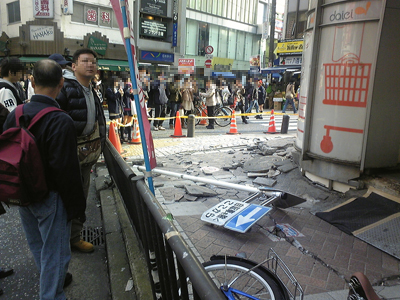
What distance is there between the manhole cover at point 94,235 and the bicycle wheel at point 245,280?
7.23ft

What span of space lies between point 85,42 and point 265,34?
24.0 m

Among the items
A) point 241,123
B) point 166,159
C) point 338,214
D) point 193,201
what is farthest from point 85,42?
point 338,214

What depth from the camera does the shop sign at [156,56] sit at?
30.2m

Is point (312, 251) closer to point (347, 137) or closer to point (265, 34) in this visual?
point (347, 137)

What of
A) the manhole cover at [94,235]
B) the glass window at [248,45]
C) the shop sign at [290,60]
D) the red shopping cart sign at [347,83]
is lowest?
the manhole cover at [94,235]

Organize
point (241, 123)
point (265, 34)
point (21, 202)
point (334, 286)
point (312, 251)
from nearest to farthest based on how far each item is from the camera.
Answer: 1. point (21, 202)
2. point (334, 286)
3. point (312, 251)
4. point (241, 123)
5. point (265, 34)

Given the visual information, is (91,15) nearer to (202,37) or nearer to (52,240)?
(202,37)

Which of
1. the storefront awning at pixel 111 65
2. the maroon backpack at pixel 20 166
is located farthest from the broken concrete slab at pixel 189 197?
the storefront awning at pixel 111 65

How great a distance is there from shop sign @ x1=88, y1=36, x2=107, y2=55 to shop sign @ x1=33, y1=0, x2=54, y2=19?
3.41 metres

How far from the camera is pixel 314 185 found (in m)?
5.69

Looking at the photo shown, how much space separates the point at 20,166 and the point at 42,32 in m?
27.9

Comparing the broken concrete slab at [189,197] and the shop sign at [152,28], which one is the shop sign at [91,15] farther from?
the broken concrete slab at [189,197]

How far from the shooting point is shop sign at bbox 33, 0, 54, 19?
2481 cm

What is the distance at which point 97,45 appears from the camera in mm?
26703
